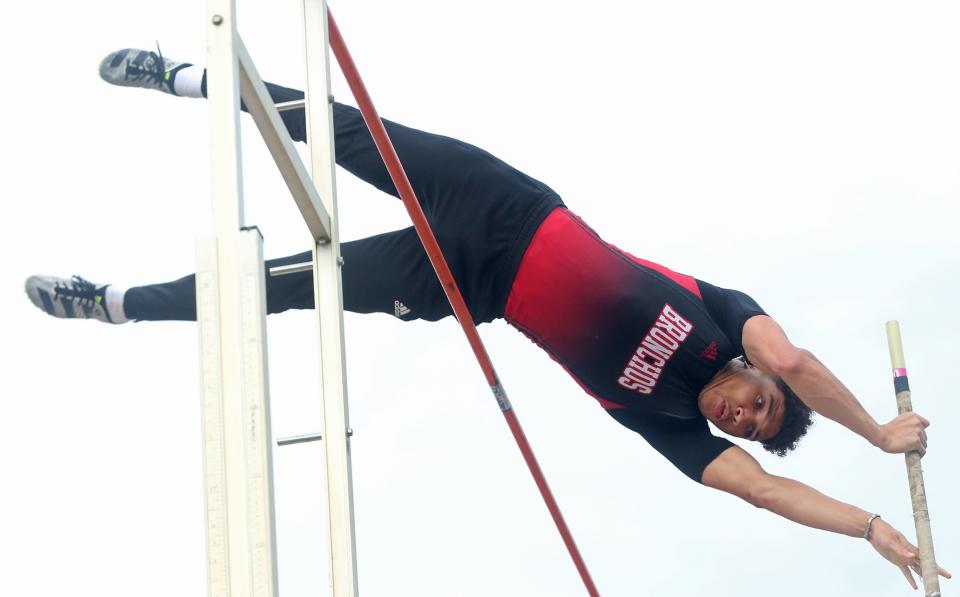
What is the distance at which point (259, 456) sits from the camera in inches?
85.2

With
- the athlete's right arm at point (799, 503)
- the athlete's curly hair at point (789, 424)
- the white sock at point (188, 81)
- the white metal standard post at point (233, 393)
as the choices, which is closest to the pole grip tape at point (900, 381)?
the athlete's curly hair at point (789, 424)

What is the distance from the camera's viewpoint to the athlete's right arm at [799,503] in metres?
4.02

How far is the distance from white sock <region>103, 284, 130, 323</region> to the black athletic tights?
0.02 metres

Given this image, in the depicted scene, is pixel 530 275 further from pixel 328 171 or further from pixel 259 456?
pixel 259 456

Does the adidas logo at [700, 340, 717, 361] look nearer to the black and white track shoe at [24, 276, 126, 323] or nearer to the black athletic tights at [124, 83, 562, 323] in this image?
the black athletic tights at [124, 83, 562, 323]

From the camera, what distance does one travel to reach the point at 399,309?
426 cm

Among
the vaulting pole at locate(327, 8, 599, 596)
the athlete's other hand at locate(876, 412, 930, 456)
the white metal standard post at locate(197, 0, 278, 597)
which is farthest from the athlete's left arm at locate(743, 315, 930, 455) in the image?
the white metal standard post at locate(197, 0, 278, 597)

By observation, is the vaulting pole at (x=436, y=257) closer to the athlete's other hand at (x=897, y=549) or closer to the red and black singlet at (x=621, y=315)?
the red and black singlet at (x=621, y=315)

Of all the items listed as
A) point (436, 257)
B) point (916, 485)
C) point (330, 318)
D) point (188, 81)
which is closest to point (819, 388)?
point (916, 485)

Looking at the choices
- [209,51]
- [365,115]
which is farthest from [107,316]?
[209,51]

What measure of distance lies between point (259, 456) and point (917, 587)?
8.66 feet

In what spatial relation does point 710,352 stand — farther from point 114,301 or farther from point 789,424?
point 114,301

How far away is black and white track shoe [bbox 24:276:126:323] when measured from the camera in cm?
413

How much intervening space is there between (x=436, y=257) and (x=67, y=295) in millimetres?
1241
